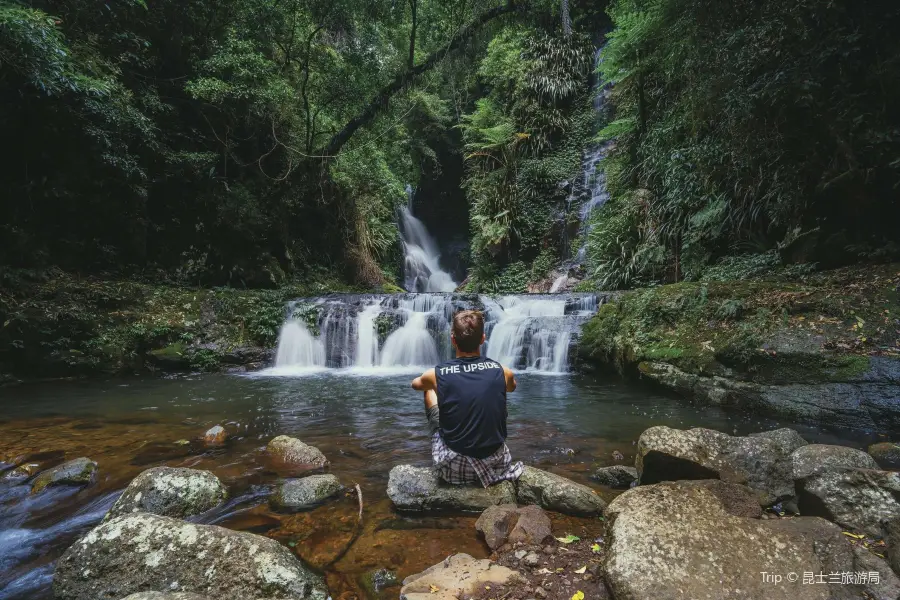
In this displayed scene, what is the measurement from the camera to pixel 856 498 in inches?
93.7

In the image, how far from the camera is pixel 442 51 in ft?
40.6

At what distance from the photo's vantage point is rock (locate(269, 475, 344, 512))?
3033mm

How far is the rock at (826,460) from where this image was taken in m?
2.73

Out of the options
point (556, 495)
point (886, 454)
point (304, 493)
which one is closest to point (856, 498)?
point (556, 495)

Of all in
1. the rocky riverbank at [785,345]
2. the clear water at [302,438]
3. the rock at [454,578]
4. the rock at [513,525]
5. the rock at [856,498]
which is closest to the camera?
the rock at [454,578]

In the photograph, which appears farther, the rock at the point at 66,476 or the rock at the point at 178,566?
the rock at the point at 66,476

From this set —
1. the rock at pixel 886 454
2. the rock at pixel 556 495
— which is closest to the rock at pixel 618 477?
the rock at pixel 556 495

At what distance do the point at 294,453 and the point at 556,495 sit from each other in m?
2.43

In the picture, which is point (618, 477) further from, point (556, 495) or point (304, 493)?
point (304, 493)

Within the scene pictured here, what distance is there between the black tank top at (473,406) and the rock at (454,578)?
0.77 m

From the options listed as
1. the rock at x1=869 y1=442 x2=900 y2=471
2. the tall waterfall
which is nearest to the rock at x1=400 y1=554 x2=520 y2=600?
the rock at x1=869 y1=442 x2=900 y2=471

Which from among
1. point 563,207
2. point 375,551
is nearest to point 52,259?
point 375,551

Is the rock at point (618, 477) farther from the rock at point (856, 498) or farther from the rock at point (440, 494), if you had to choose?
the rock at point (856, 498)

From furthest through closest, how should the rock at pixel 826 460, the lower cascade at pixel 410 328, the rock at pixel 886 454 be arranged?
the lower cascade at pixel 410 328, the rock at pixel 886 454, the rock at pixel 826 460
